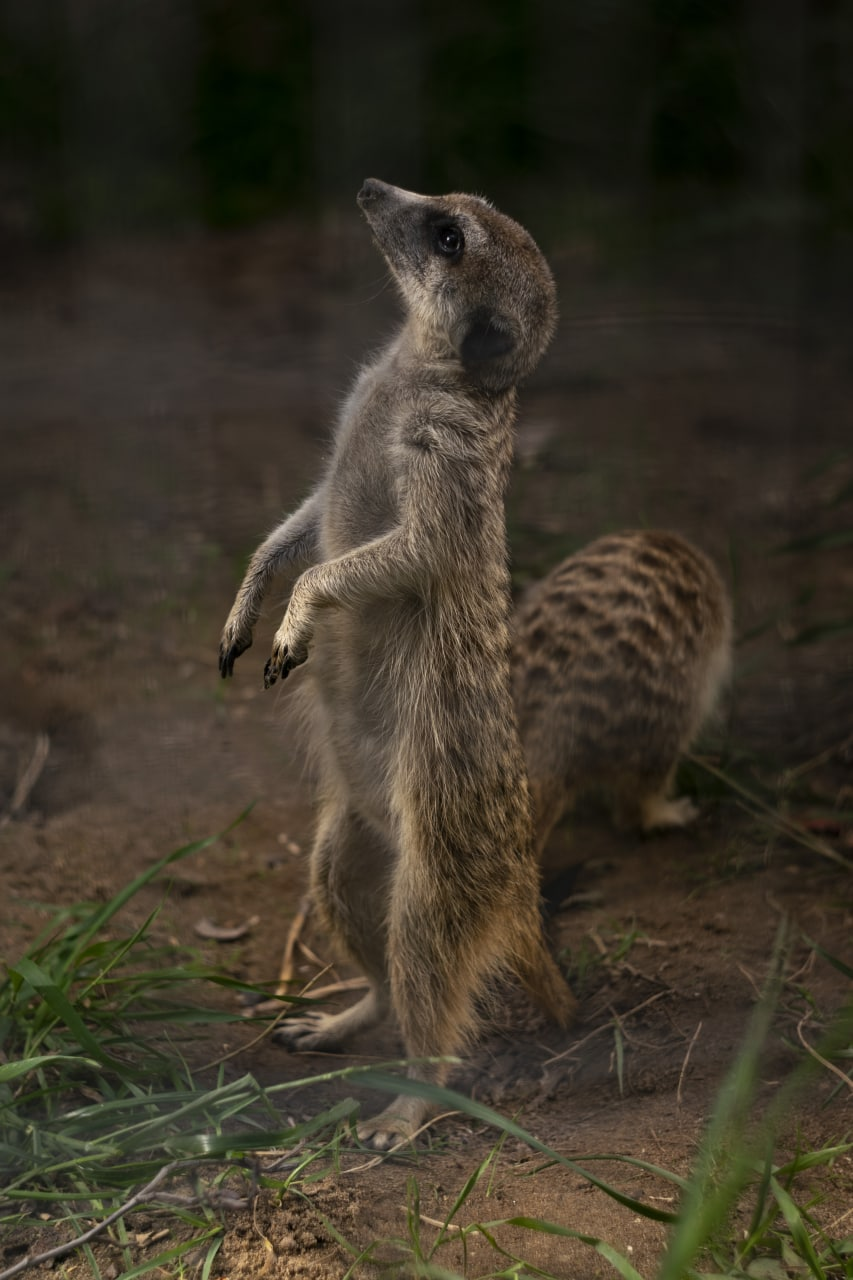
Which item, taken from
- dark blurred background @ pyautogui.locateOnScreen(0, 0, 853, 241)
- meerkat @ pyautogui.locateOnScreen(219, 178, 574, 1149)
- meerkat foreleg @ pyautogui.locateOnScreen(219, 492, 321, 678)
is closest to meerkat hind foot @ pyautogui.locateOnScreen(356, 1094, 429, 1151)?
meerkat @ pyautogui.locateOnScreen(219, 178, 574, 1149)

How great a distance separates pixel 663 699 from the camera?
9.19ft

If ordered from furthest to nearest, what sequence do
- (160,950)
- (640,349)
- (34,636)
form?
(640,349), (34,636), (160,950)

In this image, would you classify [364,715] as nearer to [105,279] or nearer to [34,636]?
[34,636]

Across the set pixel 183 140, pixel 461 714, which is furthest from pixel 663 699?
pixel 183 140

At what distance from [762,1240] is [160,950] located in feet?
3.77

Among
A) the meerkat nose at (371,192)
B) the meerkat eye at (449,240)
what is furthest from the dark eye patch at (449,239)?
the meerkat nose at (371,192)

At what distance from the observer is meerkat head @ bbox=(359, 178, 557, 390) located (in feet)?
6.93

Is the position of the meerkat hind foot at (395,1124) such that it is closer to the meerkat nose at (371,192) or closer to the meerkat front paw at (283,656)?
the meerkat front paw at (283,656)

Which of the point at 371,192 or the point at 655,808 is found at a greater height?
the point at 371,192

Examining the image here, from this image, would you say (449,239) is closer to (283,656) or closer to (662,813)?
(283,656)

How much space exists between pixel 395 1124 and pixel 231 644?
0.81 metres

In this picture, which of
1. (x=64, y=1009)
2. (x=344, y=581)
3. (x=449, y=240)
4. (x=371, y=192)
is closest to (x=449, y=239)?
(x=449, y=240)

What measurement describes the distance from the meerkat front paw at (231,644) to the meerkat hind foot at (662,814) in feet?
3.57

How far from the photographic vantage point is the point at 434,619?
84.9 inches
